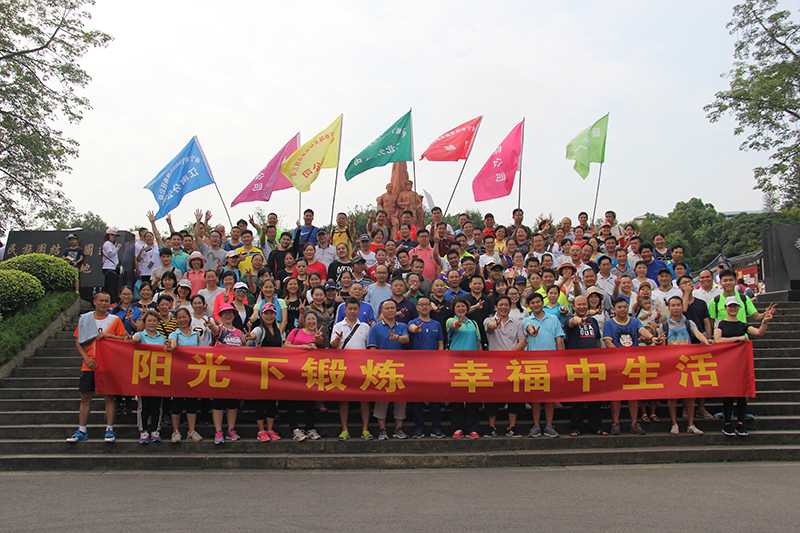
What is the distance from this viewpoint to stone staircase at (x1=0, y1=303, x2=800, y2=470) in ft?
19.6

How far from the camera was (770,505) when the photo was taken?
4594 mm

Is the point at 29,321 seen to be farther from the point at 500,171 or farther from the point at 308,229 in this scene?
the point at 500,171

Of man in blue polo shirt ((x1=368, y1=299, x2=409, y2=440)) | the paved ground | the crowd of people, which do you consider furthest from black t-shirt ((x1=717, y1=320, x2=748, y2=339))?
man in blue polo shirt ((x1=368, y1=299, x2=409, y2=440))

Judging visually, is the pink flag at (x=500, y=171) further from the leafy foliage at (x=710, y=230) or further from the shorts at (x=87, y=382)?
the leafy foliage at (x=710, y=230)

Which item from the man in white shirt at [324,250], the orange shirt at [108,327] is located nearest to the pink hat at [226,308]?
the orange shirt at [108,327]

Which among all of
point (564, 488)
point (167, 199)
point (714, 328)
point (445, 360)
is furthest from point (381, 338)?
point (167, 199)

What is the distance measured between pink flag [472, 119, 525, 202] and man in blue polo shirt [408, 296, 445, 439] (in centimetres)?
560

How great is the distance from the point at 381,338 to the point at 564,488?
107 inches

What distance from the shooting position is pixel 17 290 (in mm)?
8914

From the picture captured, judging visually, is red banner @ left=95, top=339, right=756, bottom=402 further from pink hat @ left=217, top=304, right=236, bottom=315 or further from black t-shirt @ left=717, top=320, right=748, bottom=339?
pink hat @ left=217, top=304, right=236, bottom=315

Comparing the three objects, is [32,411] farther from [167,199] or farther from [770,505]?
[770,505]

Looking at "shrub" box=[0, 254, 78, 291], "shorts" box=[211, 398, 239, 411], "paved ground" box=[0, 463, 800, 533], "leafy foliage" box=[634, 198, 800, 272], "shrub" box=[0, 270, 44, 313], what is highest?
"leafy foliage" box=[634, 198, 800, 272]

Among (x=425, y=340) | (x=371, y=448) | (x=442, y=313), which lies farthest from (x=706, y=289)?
(x=371, y=448)

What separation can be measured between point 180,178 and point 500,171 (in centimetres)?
697
